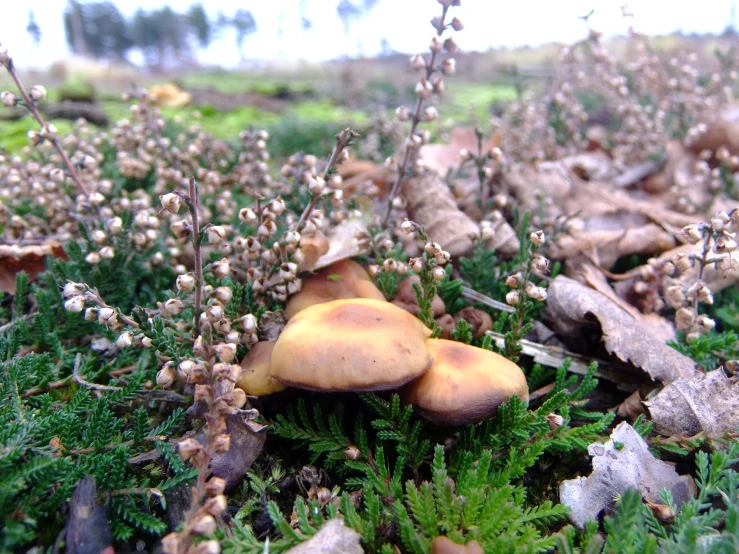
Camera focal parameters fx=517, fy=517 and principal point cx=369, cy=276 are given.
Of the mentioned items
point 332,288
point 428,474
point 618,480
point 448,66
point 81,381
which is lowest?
point 428,474

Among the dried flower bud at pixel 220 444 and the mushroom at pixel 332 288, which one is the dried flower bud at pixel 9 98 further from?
the dried flower bud at pixel 220 444

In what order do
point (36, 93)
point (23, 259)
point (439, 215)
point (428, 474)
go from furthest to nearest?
point (439, 215) < point (23, 259) < point (36, 93) < point (428, 474)

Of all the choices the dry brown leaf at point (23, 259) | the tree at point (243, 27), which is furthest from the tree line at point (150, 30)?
the dry brown leaf at point (23, 259)

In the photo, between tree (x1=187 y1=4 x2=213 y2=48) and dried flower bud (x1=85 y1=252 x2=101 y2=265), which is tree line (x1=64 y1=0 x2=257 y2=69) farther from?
dried flower bud (x1=85 y1=252 x2=101 y2=265)

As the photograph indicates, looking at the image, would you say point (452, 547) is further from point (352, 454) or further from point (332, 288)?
point (332, 288)

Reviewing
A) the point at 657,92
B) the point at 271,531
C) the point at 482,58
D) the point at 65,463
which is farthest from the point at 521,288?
the point at 482,58

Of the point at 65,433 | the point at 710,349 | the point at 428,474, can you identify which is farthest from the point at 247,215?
the point at 710,349

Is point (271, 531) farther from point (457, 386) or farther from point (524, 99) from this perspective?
point (524, 99)
